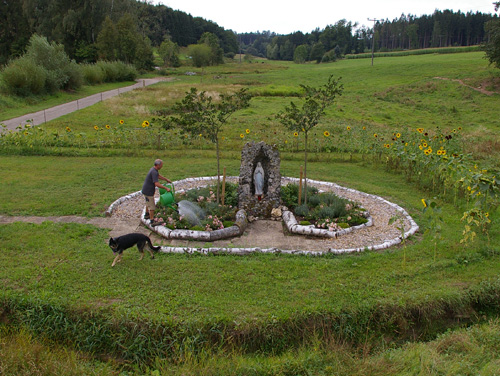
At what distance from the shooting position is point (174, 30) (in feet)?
356

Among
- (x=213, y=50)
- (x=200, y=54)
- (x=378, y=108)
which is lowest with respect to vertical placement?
(x=378, y=108)

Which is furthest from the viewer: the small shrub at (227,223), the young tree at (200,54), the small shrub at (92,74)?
the young tree at (200,54)

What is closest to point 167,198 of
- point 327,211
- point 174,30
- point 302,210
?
point 302,210

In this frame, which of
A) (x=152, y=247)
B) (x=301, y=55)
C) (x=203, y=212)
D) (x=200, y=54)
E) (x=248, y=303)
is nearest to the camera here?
(x=248, y=303)

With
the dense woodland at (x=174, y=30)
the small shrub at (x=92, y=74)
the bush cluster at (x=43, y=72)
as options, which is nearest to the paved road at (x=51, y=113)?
the bush cluster at (x=43, y=72)

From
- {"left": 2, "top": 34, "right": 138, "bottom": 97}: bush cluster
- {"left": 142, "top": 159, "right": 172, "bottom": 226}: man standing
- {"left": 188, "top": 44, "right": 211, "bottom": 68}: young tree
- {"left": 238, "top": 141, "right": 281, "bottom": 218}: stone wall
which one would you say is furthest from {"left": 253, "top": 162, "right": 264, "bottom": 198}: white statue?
{"left": 188, "top": 44, "right": 211, "bottom": 68}: young tree

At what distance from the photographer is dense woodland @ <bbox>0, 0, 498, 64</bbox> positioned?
55500 millimetres

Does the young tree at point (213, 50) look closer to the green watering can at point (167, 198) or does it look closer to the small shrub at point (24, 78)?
the small shrub at point (24, 78)

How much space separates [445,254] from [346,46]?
110 meters

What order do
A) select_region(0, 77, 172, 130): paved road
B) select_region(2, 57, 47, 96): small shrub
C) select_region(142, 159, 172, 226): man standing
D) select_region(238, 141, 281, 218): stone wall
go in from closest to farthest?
select_region(142, 159, 172, 226): man standing
select_region(238, 141, 281, 218): stone wall
select_region(0, 77, 172, 130): paved road
select_region(2, 57, 47, 96): small shrub

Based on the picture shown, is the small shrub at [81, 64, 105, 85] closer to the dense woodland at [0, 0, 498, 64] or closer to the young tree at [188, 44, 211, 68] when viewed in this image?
the dense woodland at [0, 0, 498, 64]

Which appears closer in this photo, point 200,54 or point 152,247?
point 152,247

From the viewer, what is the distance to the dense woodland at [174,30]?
5550 cm

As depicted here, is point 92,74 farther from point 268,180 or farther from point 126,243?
point 126,243
